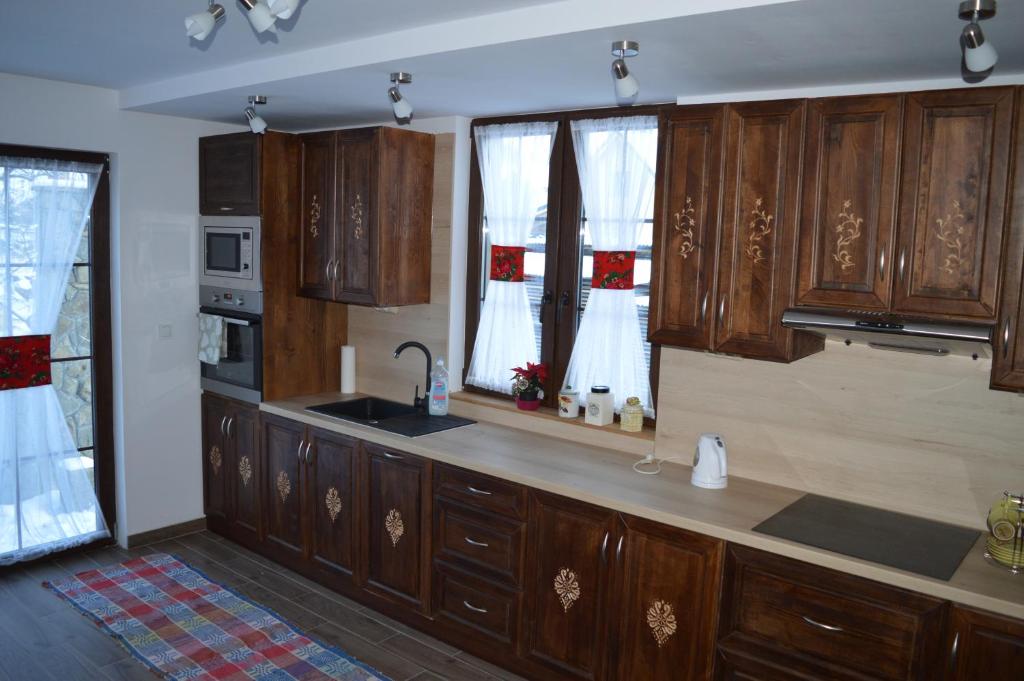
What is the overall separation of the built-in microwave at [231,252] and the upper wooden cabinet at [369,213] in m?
0.29

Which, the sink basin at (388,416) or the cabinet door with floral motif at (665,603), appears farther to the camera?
the sink basin at (388,416)

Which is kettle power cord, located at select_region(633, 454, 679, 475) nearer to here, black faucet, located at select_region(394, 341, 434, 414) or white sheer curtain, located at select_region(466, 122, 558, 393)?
white sheer curtain, located at select_region(466, 122, 558, 393)

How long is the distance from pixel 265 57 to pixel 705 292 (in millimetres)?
2011

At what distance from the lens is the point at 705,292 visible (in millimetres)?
2879

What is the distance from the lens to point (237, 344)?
14.4 feet

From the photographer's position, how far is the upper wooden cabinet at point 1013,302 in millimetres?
2281

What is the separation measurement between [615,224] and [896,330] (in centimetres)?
144

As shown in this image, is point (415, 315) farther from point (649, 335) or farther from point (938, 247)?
point (938, 247)

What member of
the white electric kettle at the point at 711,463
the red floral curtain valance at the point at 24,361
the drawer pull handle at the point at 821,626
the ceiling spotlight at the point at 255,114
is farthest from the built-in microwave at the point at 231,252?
the drawer pull handle at the point at 821,626

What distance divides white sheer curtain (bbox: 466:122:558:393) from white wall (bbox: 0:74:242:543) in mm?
→ 1771

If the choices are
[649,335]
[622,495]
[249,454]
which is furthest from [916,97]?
[249,454]

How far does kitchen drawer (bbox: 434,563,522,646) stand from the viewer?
3.24 metres

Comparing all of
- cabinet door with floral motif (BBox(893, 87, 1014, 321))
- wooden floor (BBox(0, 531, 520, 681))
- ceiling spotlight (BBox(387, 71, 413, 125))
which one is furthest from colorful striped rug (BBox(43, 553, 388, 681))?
cabinet door with floral motif (BBox(893, 87, 1014, 321))

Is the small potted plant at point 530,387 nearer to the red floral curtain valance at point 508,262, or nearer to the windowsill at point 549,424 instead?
the windowsill at point 549,424
